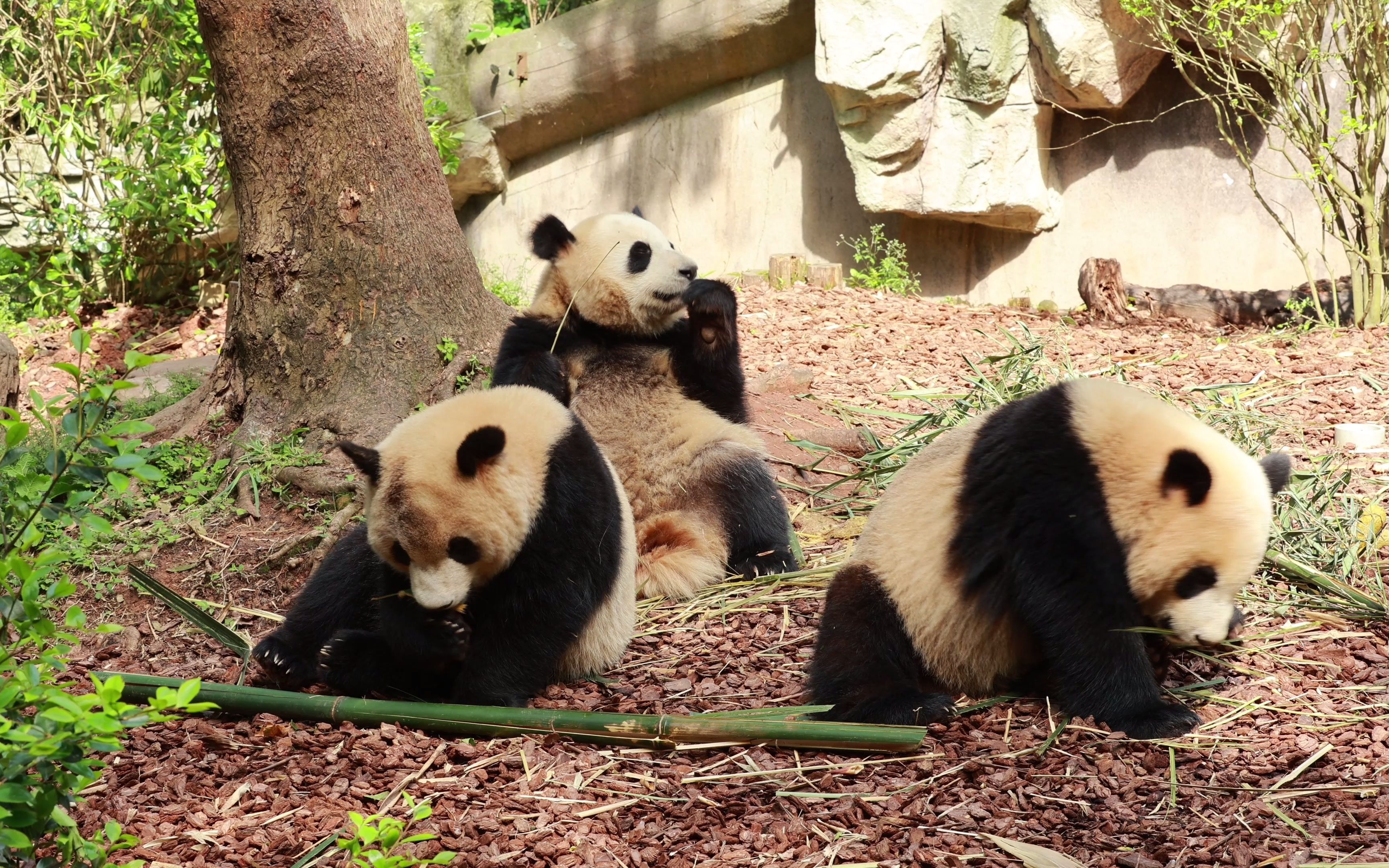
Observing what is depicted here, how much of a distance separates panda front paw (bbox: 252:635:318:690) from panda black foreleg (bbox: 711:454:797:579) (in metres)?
1.79

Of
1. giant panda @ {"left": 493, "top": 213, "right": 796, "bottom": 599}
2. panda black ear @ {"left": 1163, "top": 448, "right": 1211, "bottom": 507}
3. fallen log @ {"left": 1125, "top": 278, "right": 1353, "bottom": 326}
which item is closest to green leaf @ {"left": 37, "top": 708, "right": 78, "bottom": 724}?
Result: panda black ear @ {"left": 1163, "top": 448, "right": 1211, "bottom": 507}

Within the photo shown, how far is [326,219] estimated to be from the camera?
5512mm

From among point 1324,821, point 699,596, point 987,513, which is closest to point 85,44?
point 699,596

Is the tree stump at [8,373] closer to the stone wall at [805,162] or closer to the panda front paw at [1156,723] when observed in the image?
the stone wall at [805,162]

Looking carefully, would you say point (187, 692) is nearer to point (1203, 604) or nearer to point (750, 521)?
point (1203, 604)

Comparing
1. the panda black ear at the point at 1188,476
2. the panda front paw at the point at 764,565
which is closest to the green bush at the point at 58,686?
the panda black ear at the point at 1188,476

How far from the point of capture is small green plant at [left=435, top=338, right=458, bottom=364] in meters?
5.73

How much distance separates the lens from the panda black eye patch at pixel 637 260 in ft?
17.4

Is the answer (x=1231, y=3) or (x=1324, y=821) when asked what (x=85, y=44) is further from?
(x=1324, y=821)

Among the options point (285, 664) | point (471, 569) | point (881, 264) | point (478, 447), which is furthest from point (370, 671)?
point (881, 264)

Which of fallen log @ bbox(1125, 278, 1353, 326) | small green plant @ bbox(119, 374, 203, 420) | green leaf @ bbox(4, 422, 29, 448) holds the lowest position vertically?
fallen log @ bbox(1125, 278, 1353, 326)

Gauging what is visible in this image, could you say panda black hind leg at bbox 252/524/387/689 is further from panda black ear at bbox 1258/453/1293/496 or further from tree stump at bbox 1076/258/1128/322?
tree stump at bbox 1076/258/1128/322

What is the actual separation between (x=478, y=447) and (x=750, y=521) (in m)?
1.78

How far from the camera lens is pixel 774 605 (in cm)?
457
